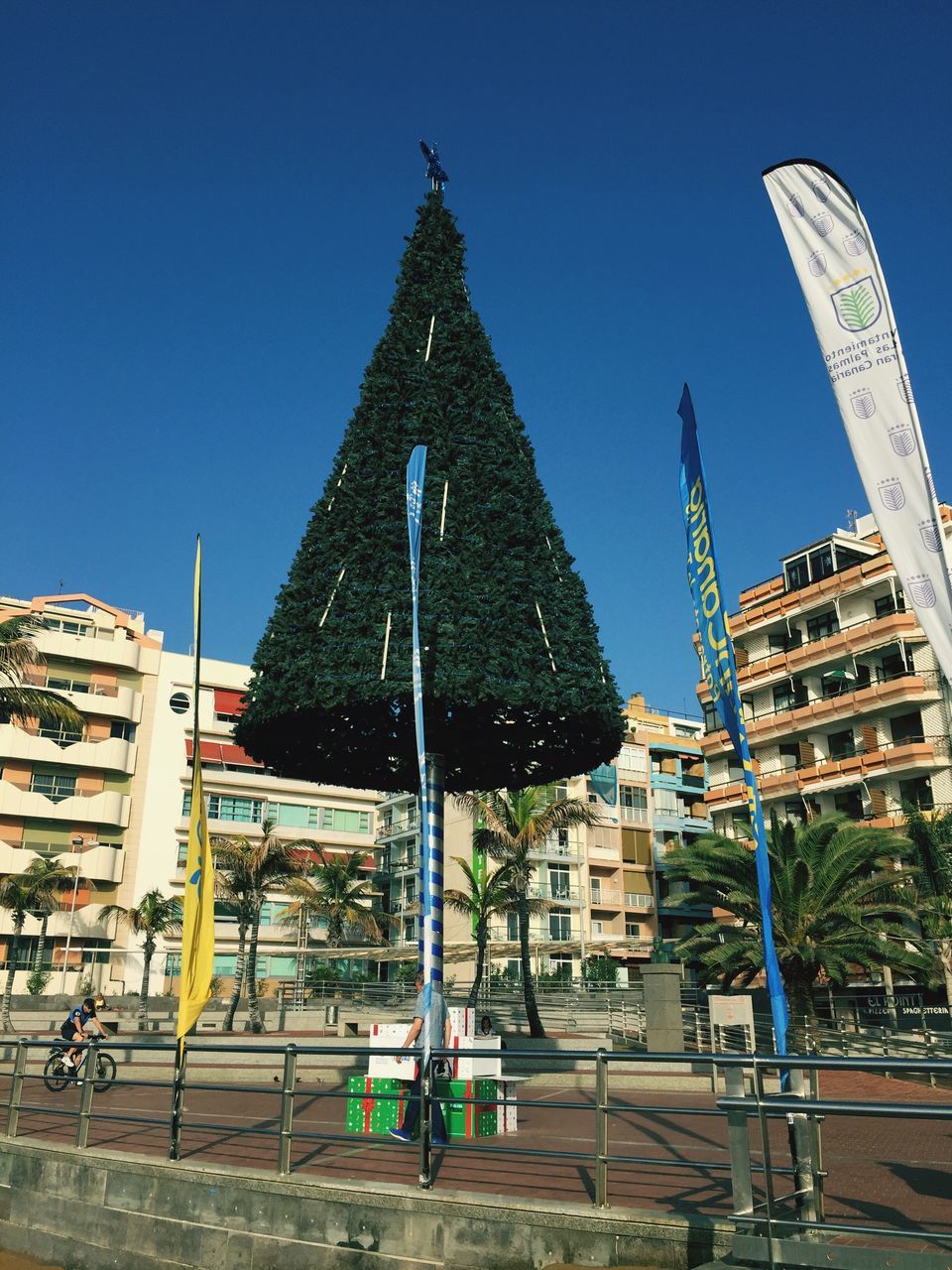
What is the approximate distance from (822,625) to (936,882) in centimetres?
1937

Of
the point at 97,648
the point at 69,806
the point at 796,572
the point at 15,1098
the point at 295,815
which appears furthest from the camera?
the point at 295,815

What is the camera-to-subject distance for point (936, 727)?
1684 inches

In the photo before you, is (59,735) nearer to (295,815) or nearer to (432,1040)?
(295,815)

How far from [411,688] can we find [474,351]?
5421 millimetres

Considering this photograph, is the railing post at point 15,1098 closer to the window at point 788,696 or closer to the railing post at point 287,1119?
the railing post at point 287,1119

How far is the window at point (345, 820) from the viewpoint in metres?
64.1

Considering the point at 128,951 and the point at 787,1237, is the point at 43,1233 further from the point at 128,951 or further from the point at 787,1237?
the point at 128,951

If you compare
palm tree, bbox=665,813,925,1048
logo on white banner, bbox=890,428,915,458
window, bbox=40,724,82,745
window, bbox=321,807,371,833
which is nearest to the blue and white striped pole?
logo on white banner, bbox=890,428,915,458

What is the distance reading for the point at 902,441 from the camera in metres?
7.98

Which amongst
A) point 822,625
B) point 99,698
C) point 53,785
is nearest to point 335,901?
point 53,785

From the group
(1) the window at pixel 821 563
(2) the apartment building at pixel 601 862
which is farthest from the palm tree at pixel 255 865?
(1) the window at pixel 821 563

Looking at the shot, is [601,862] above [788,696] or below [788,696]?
below

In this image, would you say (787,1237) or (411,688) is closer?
(787,1237)

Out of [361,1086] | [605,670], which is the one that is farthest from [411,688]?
[361,1086]
